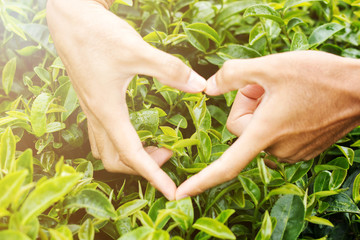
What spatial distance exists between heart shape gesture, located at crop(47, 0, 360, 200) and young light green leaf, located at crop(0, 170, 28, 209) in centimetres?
29

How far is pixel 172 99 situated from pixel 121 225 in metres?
0.46

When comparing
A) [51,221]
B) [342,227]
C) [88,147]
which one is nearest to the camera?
[51,221]

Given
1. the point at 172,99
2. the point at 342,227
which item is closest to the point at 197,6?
the point at 172,99

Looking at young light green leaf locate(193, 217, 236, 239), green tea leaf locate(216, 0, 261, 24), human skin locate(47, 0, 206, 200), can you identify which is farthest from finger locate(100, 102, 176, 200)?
green tea leaf locate(216, 0, 261, 24)

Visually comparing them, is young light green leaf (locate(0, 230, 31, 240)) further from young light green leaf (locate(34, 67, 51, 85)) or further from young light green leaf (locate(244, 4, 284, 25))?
young light green leaf (locate(244, 4, 284, 25))

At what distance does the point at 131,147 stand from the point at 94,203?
0.17 meters

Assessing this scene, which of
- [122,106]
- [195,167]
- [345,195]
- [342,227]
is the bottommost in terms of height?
[342,227]

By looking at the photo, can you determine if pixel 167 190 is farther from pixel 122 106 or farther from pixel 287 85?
pixel 287 85

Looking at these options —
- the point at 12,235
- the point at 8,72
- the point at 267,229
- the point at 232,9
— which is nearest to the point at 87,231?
Result: the point at 12,235

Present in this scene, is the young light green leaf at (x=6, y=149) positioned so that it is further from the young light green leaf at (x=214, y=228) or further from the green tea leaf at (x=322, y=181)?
the green tea leaf at (x=322, y=181)

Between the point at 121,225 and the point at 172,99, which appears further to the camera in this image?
the point at 172,99

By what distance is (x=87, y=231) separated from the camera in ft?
2.45

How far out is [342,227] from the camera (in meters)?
1.10

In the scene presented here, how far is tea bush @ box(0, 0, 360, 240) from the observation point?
73 centimetres
